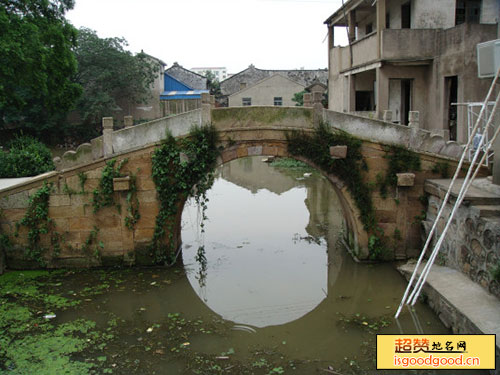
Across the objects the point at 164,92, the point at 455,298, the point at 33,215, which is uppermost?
the point at 164,92

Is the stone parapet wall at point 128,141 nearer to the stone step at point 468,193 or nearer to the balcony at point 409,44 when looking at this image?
the stone step at point 468,193

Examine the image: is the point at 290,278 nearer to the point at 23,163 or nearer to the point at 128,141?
the point at 128,141

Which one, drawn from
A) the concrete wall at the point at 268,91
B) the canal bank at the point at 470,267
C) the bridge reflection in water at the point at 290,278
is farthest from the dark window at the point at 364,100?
the concrete wall at the point at 268,91

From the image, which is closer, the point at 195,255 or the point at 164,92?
the point at 195,255

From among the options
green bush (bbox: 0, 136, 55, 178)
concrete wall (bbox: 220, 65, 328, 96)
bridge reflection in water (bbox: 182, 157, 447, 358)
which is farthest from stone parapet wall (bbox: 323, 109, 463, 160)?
concrete wall (bbox: 220, 65, 328, 96)

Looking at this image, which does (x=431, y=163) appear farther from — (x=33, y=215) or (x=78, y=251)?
(x=33, y=215)

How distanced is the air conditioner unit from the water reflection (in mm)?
4226

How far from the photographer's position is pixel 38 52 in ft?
48.0

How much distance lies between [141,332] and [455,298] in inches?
168

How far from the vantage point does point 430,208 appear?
863 centimetres

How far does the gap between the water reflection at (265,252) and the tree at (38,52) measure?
6.35 m

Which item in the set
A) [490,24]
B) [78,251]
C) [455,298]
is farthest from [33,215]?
[490,24]

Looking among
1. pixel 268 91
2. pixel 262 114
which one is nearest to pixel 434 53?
pixel 262 114

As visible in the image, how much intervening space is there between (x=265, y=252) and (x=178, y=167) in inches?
110
